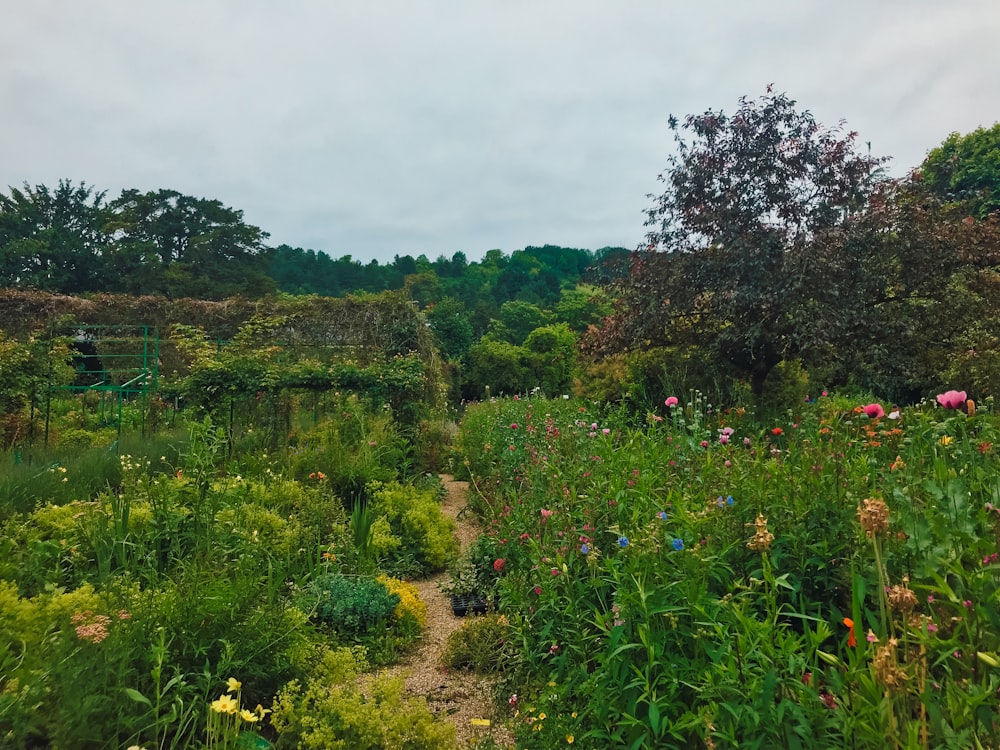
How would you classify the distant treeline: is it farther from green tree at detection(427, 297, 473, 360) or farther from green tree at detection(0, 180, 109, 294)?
green tree at detection(427, 297, 473, 360)

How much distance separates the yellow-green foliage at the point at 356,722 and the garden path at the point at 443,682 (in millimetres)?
233

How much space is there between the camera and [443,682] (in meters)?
2.84

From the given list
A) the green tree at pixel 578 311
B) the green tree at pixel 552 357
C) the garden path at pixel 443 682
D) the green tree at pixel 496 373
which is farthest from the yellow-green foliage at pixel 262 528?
the green tree at pixel 578 311

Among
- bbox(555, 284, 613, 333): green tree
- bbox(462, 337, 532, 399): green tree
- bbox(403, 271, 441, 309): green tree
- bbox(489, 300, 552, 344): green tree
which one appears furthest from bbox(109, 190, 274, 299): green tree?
bbox(555, 284, 613, 333): green tree

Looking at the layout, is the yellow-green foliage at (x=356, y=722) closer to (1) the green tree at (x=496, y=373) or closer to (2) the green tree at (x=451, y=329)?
(1) the green tree at (x=496, y=373)

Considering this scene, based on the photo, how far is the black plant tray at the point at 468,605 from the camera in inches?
143

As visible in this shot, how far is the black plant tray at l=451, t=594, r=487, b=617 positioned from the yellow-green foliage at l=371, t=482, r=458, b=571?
29.5 inches

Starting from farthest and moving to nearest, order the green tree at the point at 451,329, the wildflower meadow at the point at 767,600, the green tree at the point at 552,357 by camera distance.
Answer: the green tree at the point at 451,329
the green tree at the point at 552,357
the wildflower meadow at the point at 767,600

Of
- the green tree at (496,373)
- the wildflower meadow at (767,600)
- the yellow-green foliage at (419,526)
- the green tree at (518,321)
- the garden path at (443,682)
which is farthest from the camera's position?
the green tree at (518,321)

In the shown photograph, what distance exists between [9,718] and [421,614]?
2087mm

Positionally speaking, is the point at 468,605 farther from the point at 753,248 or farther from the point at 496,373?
the point at 496,373

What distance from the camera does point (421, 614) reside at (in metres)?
3.47

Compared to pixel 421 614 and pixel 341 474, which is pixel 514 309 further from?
pixel 421 614

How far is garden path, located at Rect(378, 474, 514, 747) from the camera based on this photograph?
7.86ft
